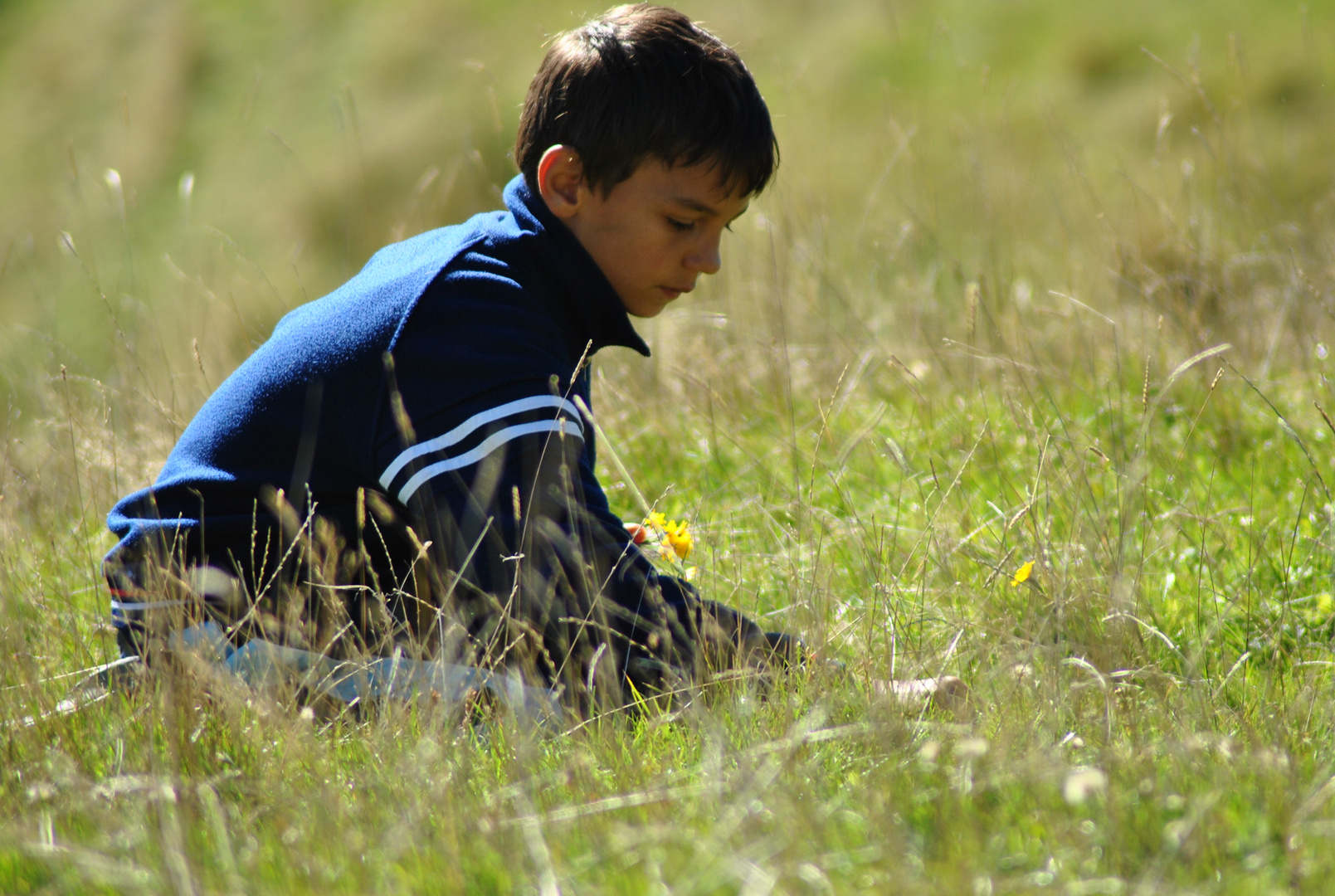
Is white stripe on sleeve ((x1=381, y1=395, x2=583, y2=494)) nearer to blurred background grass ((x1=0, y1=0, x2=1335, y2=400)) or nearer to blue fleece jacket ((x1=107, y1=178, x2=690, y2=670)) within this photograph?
blue fleece jacket ((x1=107, y1=178, x2=690, y2=670))

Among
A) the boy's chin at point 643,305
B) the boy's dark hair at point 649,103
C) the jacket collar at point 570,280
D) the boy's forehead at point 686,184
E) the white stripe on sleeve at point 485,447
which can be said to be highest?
the boy's dark hair at point 649,103

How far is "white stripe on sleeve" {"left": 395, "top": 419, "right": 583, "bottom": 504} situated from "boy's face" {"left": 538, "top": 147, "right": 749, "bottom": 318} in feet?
1.66

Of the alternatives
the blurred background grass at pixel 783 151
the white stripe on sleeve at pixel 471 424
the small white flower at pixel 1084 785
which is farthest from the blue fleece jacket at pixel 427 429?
the blurred background grass at pixel 783 151

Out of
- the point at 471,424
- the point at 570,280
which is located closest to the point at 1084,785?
the point at 471,424

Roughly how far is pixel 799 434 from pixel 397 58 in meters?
11.0

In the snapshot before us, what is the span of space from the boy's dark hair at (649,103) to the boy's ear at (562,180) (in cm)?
2

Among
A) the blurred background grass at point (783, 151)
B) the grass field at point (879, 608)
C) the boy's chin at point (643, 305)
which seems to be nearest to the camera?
the grass field at point (879, 608)

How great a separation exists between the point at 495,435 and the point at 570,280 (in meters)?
0.46

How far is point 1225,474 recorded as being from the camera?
2.84 m

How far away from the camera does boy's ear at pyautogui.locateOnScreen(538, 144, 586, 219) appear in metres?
2.25

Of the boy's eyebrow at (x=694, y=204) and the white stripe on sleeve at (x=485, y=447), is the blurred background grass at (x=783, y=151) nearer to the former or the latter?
the boy's eyebrow at (x=694, y=204)

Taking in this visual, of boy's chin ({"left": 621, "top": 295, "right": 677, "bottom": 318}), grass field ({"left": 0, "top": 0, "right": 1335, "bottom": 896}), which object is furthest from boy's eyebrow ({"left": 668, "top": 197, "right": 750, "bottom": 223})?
grass field ({"left": 0, "top": 0, "right": 1335, "bottom": 896})

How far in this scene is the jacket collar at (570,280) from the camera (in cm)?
219

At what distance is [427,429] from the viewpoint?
1.90 meters
